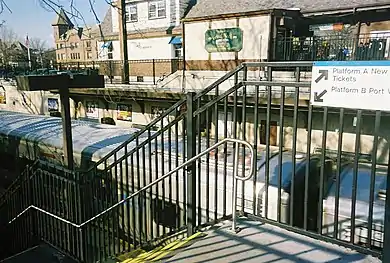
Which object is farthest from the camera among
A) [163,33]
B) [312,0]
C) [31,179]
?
[163,33]

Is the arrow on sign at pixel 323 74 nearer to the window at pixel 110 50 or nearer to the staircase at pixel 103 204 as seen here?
the staircase at pixel 103 204

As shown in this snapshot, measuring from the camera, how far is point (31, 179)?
230 inches

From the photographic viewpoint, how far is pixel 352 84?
7.28 ft

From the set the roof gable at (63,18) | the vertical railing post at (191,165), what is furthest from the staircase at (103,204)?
the roof gable at (63,18)

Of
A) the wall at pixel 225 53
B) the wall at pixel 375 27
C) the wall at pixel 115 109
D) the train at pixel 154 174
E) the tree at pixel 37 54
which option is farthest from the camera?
the wall at pixel 115 109

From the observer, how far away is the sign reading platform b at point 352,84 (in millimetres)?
2082

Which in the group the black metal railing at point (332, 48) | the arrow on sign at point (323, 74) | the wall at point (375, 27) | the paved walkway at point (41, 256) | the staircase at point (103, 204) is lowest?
the paved walkway at point (41, 256)

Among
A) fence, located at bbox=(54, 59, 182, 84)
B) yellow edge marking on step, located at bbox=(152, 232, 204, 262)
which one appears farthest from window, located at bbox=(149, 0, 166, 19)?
yellow edge marking on step, located at bbox=(152, 232, 204, 262)

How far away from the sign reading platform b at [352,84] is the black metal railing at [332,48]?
984cm

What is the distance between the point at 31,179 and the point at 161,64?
13.2 metres

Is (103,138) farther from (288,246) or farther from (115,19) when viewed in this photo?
(115,19)

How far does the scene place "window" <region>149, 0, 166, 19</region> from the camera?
19.9 meters

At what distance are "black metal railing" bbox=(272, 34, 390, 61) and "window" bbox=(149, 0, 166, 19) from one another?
9.29 metres

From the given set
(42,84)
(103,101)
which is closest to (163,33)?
(103,101)
